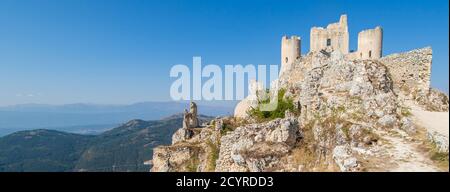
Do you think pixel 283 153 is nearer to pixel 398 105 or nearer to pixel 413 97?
pixel 398 105

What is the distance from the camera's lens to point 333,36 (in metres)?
37.4

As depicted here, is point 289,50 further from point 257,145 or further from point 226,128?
point 257,145

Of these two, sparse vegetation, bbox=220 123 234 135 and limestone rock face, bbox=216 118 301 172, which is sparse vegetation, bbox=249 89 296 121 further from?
limestone rock face, bbox=216 118 301 172

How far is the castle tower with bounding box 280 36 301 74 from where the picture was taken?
38287 mm

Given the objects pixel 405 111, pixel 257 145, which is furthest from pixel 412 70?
pixel 257 145

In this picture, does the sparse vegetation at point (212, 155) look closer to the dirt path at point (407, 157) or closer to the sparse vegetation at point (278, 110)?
the sparse vegetation at point (278, 110)

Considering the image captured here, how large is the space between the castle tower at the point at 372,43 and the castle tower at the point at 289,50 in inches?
321

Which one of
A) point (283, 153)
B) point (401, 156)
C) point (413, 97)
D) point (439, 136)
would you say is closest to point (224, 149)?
point (283, 153)

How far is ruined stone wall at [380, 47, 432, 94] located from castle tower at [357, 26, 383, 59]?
1240 cm

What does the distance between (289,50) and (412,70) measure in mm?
20546

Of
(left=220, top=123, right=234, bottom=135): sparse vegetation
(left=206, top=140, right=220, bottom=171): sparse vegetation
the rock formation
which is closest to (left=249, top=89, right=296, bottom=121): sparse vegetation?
the rock formation

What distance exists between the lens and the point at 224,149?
52.1ft

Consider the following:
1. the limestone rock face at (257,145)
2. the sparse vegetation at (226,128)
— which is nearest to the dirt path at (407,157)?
the limestone rock face at (257,145)

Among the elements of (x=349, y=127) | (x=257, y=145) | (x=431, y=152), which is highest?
Answer: (x=349, y=127)
